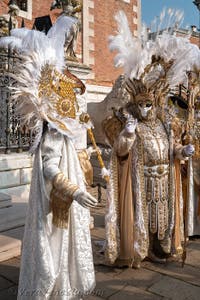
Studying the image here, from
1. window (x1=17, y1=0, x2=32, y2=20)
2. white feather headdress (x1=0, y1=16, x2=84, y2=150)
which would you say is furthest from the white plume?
window (x1=17, y1=0, x2=32, y2=20)

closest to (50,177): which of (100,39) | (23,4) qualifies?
(23,4)

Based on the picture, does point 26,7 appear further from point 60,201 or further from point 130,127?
point 60,201

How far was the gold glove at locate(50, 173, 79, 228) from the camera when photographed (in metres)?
2.32

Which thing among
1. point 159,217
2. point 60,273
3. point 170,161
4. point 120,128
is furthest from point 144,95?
point 60,273

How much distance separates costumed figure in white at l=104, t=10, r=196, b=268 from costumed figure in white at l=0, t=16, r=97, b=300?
1.11 meters

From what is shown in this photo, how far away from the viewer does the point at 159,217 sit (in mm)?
3803

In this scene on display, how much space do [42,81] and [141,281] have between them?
233 centimetres

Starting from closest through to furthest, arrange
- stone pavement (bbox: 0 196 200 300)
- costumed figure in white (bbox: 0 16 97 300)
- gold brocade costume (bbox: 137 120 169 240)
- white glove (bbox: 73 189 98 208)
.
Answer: white glove (bbox: 73 189 98 208) < costumed figure in white (bbox: 0 16 97 300) < stone pavement (bbox: 0 196 200 300) < gold brocade costume (bbox: 137 120 169 240)

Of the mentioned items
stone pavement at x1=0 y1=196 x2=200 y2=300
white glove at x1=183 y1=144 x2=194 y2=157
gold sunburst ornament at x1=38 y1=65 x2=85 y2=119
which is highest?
gold sunburst ornament at x1=38 y1=65 x2=85 y2=119

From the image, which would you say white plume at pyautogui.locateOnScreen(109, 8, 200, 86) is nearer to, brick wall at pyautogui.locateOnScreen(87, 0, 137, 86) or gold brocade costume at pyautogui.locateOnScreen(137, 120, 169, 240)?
gold brocade costume at pyautogui.locateOnScreen(137, 120, 169, 240)

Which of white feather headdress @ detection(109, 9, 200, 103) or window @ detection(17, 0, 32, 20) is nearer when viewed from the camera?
white feather headdress @ detection(109, 9, 200, 103)

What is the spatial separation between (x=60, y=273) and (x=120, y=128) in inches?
72.3

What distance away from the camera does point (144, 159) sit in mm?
3752

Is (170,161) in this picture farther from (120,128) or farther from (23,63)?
(23,63)
